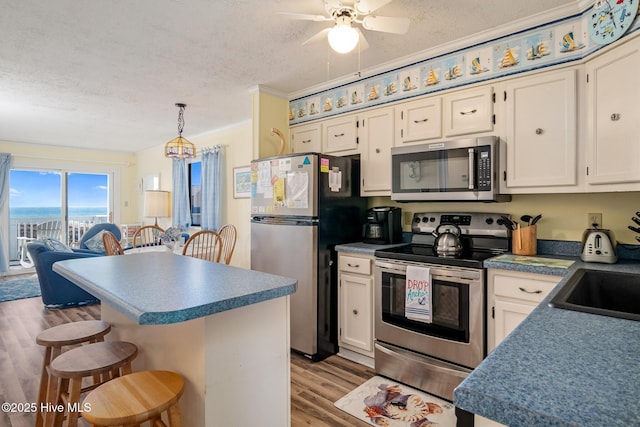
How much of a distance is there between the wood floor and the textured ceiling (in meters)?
2.42

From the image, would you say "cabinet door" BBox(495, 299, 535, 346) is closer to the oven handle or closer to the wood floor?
the oven handle

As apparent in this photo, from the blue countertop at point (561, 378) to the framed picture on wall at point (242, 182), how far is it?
4.26 meters

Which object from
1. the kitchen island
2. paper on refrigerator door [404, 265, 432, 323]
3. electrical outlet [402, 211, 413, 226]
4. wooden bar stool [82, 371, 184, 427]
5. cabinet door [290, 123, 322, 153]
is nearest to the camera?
wooden bar stool [82, 371, 184, 427]

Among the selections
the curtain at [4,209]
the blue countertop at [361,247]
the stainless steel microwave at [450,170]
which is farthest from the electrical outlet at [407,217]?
the curtain at [4,209]

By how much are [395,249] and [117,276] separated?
1.83 metres

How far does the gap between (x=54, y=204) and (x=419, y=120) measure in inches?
290

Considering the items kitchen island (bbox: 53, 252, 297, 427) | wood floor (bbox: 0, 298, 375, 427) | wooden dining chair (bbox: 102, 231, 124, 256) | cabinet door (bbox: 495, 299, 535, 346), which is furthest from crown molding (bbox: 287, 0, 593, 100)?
wooden dining chair (bbox: 102, 231, 124, 256)

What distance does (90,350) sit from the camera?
1.49m

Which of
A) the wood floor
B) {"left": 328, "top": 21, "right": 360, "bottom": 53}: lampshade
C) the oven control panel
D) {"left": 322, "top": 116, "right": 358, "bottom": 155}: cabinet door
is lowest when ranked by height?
the wood floor

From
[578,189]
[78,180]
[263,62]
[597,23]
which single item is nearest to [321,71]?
[263,62]

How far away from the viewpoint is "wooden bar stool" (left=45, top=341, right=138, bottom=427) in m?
1.32

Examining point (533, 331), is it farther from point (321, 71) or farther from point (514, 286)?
point (321, 71)

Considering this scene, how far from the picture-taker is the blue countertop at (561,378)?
1.79ft

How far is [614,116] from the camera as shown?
6.19 ft
